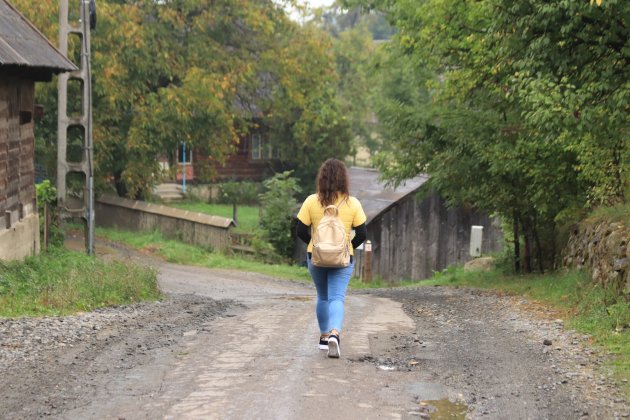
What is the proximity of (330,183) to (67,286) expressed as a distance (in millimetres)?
5538

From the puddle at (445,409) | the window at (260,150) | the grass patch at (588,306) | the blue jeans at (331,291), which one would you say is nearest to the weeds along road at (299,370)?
the puddle at (445,409)

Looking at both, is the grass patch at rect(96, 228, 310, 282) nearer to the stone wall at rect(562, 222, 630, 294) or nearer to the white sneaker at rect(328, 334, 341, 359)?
the stone wall at rect(562, 222, 630, 294)

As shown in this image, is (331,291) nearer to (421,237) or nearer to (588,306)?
(588,306)

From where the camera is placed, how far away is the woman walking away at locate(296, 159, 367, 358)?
8.44 meters

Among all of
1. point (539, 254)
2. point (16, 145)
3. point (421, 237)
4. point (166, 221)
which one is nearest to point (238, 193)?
point (166, 221)

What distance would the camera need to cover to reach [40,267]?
1569cm

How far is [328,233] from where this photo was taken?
836cm

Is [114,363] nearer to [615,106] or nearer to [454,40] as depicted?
[615,106]

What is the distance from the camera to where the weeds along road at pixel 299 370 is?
6.59 metres

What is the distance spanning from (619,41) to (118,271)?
8471 millimetres

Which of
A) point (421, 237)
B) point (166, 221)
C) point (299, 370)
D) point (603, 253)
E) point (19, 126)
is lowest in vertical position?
point (421, 237)

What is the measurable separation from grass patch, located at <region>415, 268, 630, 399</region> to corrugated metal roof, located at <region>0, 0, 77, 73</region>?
816cm

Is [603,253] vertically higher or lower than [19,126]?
lower

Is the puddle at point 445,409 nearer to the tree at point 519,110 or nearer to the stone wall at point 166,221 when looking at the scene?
the tree at point 519,110
